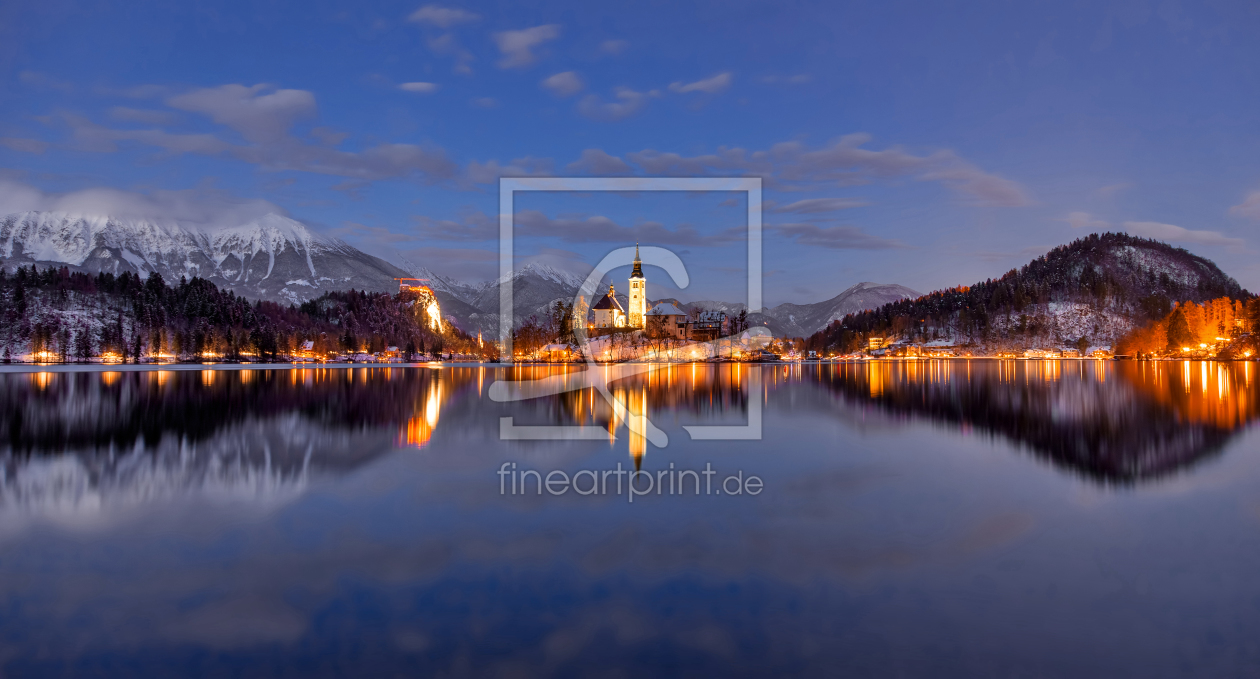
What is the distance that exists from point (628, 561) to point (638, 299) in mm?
173362

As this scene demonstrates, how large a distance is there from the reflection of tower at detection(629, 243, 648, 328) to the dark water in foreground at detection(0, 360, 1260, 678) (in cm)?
15883

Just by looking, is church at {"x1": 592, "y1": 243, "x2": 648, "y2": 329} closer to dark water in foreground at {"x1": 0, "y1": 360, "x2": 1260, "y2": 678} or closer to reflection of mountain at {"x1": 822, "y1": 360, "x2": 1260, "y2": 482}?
reflection of mountain at {"x1": 822, "y1": 360, "x2": 1260, "y2": 482}

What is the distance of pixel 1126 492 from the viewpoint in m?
16.3

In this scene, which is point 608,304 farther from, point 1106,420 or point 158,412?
point 1106,420

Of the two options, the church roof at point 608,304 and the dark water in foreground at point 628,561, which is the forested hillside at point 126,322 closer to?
the church roof at point 608,304

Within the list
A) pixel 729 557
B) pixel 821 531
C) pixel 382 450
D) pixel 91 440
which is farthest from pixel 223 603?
pixel 91 440

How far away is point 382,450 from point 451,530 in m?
11.5

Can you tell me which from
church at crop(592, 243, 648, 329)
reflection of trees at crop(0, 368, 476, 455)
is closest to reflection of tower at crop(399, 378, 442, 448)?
reflection of trees at crop(0, 368, 476, 455)

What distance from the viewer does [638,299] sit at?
603 ft

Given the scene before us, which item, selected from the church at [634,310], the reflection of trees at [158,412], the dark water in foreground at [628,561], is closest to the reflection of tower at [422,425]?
the reflection of trees at [158,412]

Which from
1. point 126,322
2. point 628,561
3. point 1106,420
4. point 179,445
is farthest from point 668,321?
point 628,561

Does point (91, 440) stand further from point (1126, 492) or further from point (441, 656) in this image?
point (1126, 492)

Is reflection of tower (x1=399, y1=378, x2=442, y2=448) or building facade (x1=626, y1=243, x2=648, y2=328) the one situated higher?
building facade (x1=626, y1=243, x2=648, y2=328)

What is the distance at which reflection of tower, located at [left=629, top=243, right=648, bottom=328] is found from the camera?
182 m
